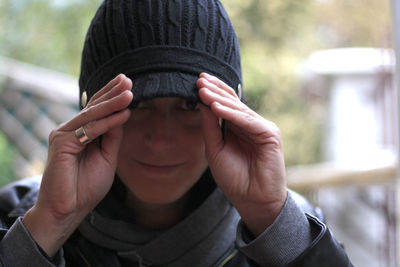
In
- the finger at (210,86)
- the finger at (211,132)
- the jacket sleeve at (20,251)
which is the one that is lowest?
the jacket sleeve at (20,251)

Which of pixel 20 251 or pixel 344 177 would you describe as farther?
pixel 344 177

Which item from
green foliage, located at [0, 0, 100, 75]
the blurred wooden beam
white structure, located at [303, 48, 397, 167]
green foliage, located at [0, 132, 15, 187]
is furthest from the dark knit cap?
green foliage, located at [0, 132, 15, 187]

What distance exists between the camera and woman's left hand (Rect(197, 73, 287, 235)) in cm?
95

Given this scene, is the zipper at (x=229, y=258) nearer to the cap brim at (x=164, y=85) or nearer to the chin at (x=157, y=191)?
the chin at (x=157, y=191)

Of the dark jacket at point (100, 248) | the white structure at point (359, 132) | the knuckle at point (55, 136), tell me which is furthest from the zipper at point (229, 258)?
the white structure at point (359, 132)

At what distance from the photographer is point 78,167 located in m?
1.03

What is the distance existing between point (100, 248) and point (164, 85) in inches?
19.3

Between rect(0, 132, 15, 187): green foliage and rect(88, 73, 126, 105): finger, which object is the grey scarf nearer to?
rect(88, 73, 126, 105): finger

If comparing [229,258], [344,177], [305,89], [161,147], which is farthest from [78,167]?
[305,89]

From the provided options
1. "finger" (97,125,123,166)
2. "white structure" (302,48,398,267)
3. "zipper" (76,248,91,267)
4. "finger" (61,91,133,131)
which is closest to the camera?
"finger" (61,91,133,131)

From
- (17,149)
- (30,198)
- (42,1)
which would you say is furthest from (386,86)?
(17,149)

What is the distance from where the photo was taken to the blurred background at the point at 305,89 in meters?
3.01

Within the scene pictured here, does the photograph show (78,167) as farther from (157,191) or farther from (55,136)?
(157,191)

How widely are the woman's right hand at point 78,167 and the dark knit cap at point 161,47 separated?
6 cm
